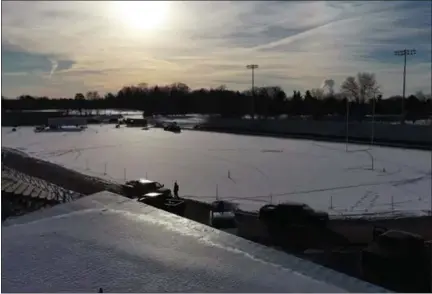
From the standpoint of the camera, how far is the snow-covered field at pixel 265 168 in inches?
155

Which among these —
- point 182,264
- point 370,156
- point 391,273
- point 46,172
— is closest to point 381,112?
point 391,273

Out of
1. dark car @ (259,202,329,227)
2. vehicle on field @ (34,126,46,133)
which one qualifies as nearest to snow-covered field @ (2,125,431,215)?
dark car @ (259,202,329,227)

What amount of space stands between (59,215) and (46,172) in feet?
12.8

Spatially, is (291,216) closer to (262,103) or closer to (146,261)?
(146,261)

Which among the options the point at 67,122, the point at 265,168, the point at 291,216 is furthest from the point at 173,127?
the point at 291,216

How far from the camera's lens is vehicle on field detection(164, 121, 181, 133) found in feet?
34.0

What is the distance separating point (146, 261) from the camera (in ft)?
4.42

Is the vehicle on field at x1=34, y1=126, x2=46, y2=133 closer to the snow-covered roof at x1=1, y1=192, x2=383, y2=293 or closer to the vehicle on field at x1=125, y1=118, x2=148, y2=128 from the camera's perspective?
the vehicle on field at x1=125, y1=118, x2=148, y2=128

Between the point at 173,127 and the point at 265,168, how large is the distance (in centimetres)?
510

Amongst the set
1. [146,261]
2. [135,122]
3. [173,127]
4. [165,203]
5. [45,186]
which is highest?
[135,122]

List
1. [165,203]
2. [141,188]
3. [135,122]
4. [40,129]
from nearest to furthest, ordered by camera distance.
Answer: [165,203]
[141,188]
[40,129]
[135,122]

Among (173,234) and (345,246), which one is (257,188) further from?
(173,234)

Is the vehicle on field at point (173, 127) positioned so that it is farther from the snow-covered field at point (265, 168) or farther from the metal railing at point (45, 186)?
the metal railing at point (45, 186)

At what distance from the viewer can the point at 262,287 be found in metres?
1.19
